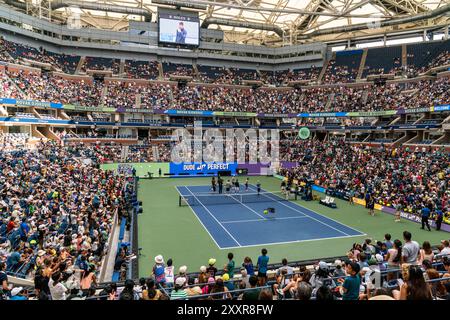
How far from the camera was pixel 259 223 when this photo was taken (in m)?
21.4

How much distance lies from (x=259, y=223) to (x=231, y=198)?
8.27m

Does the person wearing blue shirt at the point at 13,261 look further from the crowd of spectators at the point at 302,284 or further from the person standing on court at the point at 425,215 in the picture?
the person standing on court at the point at 425,215

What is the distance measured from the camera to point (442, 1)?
43.9m

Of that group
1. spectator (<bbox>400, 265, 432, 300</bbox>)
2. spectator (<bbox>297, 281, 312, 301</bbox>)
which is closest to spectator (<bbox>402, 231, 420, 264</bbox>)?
spectator (<bbox>400, 265, 432, 300</bbox>)

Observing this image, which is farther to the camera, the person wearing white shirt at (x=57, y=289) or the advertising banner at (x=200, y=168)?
the advertising banner at (x=200, y=168)

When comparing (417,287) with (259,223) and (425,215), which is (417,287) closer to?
(259,223)

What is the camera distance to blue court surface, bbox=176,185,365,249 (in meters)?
18.4

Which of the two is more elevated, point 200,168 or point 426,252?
point 200,168

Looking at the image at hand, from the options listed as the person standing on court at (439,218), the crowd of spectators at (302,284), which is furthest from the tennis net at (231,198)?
the crowd of spectators at (302,284)

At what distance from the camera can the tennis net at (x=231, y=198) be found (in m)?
27.5

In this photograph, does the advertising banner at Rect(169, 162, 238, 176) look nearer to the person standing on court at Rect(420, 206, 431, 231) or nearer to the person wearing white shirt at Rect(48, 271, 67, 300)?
the person standing on court at Rect(420, 206, 431, 231)

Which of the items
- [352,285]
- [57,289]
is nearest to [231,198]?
[57,289]

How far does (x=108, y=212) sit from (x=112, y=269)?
5.59 m
